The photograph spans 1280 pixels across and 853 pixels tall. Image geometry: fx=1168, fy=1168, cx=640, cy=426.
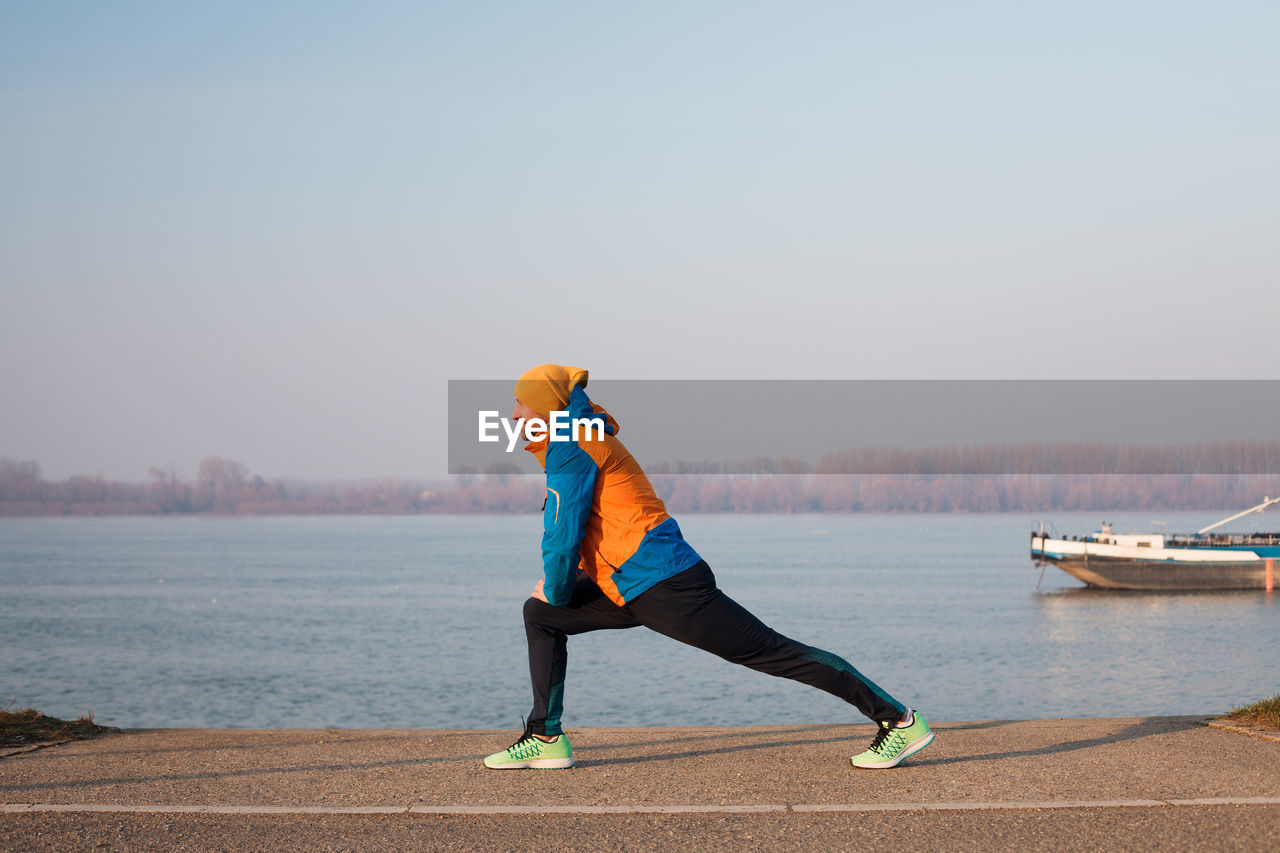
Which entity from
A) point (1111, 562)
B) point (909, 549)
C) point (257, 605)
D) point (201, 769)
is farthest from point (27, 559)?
point (201, 769)

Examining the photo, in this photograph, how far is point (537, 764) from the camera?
5.27 m

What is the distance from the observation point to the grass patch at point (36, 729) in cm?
597

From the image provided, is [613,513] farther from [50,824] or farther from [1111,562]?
[1111,562]

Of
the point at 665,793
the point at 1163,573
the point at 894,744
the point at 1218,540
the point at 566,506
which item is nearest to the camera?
the point at 665,793

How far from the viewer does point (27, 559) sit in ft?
400

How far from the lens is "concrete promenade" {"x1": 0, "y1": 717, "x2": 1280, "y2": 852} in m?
3.98

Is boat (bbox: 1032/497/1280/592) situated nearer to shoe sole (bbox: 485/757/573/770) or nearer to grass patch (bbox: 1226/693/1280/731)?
grass patch (bbox: 1226/693/1280/731)

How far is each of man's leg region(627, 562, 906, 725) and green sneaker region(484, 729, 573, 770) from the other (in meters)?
0.77

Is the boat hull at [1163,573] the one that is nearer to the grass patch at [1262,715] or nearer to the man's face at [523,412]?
the grass patch at [1262,715]

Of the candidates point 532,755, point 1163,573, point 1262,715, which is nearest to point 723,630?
point 532,755

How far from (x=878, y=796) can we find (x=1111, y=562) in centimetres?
7094

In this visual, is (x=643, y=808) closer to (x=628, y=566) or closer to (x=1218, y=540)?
(x=628, y=566)

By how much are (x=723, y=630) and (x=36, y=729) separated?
3873mm

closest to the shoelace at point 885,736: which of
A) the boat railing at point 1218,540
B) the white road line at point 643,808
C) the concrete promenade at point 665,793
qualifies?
the concrete promenade at point 665,793
